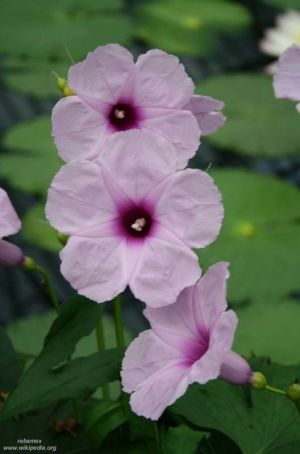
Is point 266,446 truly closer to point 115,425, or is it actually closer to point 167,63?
point 115,425

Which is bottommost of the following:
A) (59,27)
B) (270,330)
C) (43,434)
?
(59,27)

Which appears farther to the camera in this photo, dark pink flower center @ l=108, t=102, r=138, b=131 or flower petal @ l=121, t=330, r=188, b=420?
dark pink flower center @ l=108, t=102, r=138, b=131

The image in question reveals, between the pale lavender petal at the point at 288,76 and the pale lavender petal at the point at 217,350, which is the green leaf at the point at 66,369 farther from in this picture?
the pale lavender petal at the point at 288,76

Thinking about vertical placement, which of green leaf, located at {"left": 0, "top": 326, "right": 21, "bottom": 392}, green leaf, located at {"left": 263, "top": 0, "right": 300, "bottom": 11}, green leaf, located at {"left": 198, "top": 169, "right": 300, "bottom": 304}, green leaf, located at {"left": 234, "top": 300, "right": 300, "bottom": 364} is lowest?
green leaf, located at {"left": 263, "top": 0, "right": 300, "bottom": 11}

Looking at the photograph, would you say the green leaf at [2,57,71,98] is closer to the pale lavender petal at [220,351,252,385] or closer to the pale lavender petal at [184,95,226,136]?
the pale lavender petal at [184,95,226,136]

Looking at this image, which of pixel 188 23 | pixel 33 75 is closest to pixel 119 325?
pixel 33 75

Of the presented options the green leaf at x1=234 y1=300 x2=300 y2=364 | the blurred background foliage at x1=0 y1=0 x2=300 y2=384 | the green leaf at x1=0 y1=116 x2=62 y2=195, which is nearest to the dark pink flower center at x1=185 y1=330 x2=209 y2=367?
the blurred background foliage at x1=0 y1=0 x2=300 y2=384

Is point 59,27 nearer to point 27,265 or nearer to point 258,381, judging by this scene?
point 27,265
